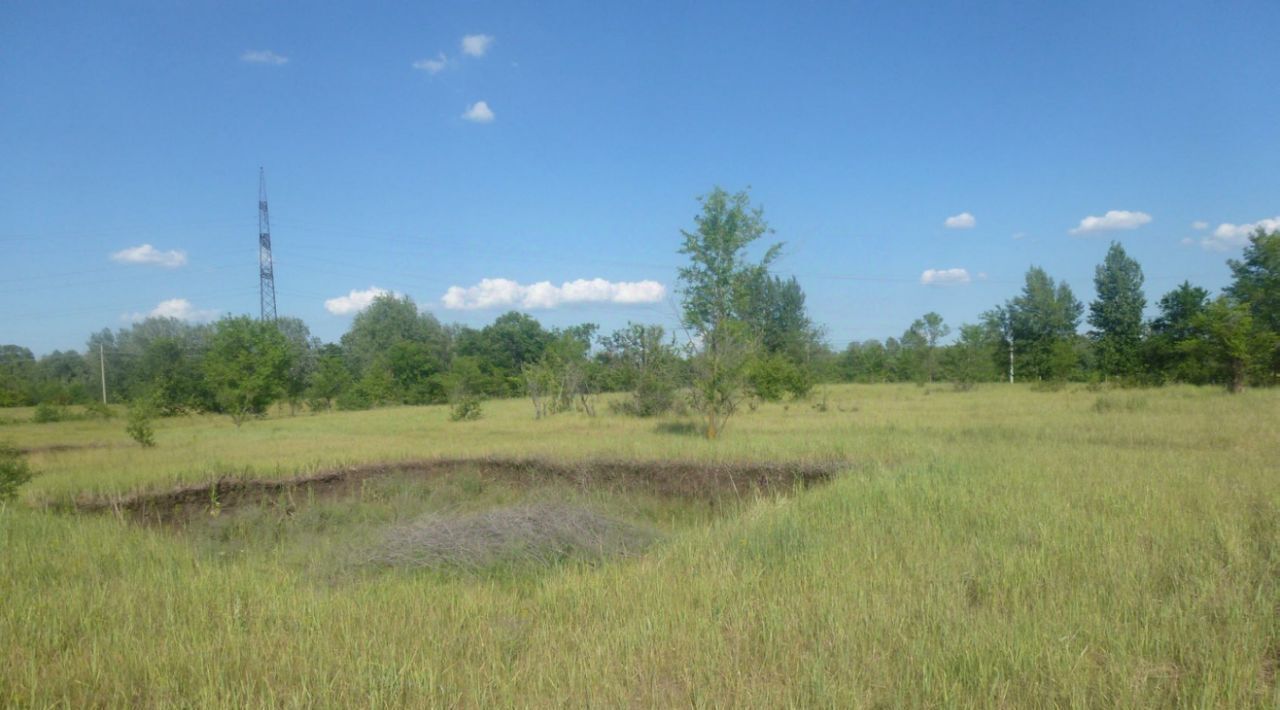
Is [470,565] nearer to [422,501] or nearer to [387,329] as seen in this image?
[422,501]

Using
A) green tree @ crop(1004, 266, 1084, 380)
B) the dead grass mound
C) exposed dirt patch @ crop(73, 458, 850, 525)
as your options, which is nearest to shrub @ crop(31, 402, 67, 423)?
exposed dirt patch @ crop(73, 458, 850, 525)

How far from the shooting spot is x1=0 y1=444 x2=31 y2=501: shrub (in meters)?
8.67

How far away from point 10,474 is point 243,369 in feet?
64.3

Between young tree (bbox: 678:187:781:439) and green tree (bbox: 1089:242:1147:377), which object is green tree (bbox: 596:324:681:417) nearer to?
young tree (bbox: 678:187:781:439)

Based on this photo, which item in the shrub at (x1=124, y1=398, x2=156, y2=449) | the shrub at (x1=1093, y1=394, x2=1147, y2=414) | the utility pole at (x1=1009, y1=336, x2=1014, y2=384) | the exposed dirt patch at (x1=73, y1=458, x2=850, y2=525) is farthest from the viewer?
the utility pole at (x1=1009, y1=336, x2=1014, y2=384)

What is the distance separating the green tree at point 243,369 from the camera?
25875 millimetres

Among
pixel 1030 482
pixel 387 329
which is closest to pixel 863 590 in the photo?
pixel 1030 482

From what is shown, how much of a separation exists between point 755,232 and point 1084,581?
1231cm

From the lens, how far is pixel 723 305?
51.1ft

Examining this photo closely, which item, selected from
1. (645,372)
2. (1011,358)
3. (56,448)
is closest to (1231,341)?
(645,372)

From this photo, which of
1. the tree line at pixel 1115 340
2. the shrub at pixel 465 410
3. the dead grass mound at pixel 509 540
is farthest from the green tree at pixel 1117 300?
the dead grass mound at pixel 509 540

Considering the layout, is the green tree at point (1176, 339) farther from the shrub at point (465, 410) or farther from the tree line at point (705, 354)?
the shrub at point (465, 410)

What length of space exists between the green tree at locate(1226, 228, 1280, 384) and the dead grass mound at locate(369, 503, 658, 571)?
82.4 ft

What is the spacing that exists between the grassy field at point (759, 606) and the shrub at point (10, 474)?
0.35 m
